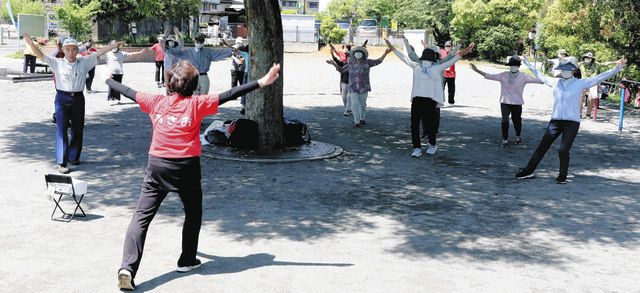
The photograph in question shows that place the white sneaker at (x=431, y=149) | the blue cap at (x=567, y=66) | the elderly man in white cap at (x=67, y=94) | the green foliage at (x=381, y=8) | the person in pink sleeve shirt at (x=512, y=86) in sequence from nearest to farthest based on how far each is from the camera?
the elderly man in white cap at (x=67, y=94) → the blue cap at (x=567, y=66) → the white sneaker at (x=431, y=149) → the person in pink sleeve shirt at (x=512, y=86) → the green foliage at (x=381, y=8)

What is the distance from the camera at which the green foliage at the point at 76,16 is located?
127ft

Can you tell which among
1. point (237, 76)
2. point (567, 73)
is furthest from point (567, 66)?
point (237, 76)

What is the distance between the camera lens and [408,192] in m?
9.30

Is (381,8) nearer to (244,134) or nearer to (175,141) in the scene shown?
(244,134)

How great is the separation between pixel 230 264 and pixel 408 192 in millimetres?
3710

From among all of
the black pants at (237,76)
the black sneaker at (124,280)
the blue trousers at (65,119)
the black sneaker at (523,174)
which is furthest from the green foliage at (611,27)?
the black sneaker at (124,280)

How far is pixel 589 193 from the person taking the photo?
956cm

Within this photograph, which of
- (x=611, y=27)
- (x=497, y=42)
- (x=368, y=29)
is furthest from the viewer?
(x=368, y=29)

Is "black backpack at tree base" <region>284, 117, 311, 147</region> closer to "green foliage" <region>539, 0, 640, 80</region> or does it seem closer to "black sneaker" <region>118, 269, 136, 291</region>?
"black sneaker" <region>118, 269, 136, 291</region>

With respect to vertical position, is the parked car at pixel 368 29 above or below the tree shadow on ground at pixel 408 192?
above

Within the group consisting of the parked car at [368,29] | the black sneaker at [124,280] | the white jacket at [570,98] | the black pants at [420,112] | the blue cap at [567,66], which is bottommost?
the black sneaker at [124,280]

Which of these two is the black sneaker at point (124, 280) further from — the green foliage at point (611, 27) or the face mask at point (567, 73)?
the green foliage at point (611, 27)

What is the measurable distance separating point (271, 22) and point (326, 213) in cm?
441

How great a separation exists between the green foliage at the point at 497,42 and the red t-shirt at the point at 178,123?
4628cm
